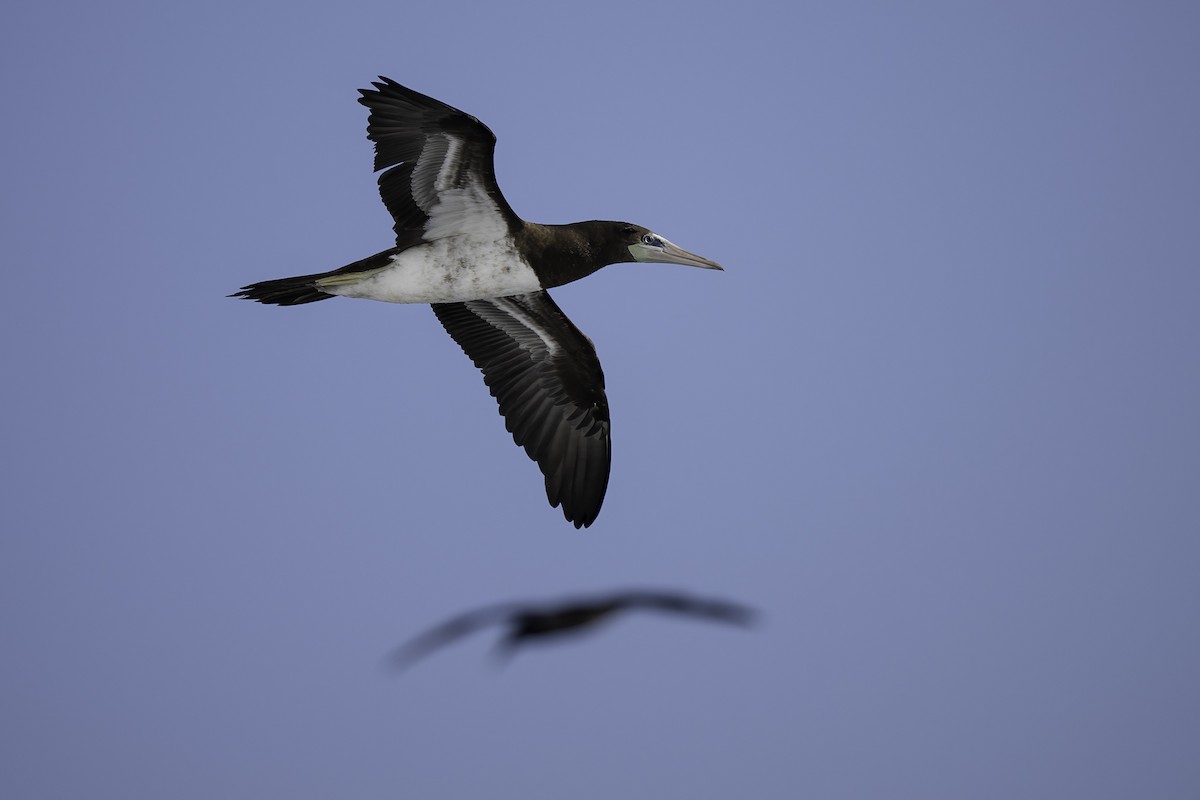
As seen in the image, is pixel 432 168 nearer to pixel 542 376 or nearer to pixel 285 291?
pixel 285 291

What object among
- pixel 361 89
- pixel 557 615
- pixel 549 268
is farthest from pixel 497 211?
pixel 557 615

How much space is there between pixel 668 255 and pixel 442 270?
2.23 m

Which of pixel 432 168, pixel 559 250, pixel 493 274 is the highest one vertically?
pixel 432 168

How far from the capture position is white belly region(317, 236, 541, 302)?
448 inches

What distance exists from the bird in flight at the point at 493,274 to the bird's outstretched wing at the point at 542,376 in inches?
0.4

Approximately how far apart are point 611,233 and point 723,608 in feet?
15.8

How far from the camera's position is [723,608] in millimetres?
8180

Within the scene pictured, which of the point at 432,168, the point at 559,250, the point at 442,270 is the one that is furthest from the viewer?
the point at 559,250

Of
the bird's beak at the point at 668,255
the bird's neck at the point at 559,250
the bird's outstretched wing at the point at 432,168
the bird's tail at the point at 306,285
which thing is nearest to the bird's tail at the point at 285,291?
the bird's tail at the point at 306,285

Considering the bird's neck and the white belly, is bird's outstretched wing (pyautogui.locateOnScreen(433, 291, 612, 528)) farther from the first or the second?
the white belly

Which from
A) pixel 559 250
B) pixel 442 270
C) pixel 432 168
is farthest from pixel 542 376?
pixel 432 168

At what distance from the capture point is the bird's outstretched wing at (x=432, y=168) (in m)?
10.5

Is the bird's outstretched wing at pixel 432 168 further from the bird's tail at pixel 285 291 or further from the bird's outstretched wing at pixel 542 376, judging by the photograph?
the bird's outstretched wing at pixel 542 376

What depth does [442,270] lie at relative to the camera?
37.5ft
